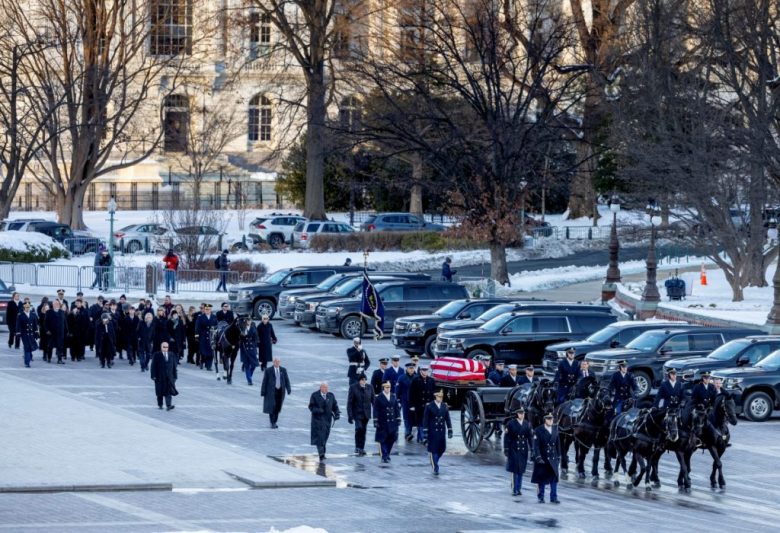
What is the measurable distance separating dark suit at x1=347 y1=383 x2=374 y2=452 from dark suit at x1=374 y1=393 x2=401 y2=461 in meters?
0.31

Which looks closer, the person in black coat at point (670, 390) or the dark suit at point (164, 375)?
the person in black coat at point (670, 390)

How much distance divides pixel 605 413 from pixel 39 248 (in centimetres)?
3724

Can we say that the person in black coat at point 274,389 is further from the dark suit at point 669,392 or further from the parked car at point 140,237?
the parked car at point 140,237

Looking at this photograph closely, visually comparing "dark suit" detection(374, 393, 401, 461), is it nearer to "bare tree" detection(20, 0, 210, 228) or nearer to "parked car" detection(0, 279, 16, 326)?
"parked car" detection(0, 279, 16, 326)

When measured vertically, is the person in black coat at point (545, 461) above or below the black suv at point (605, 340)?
below

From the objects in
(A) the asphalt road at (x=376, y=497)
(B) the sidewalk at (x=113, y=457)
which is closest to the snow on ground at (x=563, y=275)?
(A) the asphalt road at (x=376, y=497)

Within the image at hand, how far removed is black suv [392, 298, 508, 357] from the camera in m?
34.8

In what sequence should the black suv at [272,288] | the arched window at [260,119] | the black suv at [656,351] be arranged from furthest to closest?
the arched window at [260,119] → the black suv at [272,288] → the black suv at [656,351]

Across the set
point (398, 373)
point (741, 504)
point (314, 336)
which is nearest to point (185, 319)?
point (314, 336)

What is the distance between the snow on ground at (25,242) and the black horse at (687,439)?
123 feet

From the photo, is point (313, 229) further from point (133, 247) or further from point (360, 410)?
point (360, 410)

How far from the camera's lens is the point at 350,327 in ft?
127

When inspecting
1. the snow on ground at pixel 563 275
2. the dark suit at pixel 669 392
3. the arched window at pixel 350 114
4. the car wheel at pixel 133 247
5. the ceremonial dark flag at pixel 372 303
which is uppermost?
the arched window at pixel 350 114

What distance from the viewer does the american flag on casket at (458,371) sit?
23953 mm
